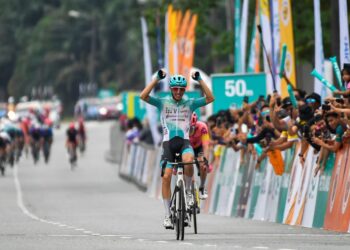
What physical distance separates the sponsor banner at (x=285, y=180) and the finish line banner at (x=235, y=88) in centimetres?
754

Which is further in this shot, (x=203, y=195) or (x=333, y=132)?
(x=203, y=195)

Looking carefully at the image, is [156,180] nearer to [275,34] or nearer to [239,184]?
[275,34]

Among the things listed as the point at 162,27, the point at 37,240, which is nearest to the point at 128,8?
the point at 162,27

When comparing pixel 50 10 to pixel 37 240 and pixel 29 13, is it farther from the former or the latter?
pixel 37 240

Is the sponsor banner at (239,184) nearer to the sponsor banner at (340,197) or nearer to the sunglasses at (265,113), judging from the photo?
the sunglasses at (265,113)

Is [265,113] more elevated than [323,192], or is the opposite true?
[265,113]

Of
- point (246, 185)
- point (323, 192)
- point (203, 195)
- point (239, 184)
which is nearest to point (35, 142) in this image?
point (239, 184)

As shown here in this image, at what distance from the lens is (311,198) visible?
873 inches

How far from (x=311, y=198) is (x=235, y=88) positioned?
1006cm

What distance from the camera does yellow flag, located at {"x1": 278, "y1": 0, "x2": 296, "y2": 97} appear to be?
93.0ft

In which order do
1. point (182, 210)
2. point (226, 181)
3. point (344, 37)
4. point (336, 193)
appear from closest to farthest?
point (182, 210) → point (336, 193) → point (344, 37) → point (226, 181)

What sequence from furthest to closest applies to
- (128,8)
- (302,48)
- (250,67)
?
1. (128,8)
2. (302,48)
3. (250,67)

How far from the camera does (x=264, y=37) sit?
30.5 meters

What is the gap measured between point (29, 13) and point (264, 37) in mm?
117459
